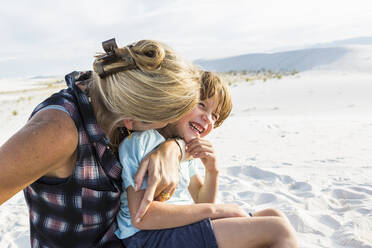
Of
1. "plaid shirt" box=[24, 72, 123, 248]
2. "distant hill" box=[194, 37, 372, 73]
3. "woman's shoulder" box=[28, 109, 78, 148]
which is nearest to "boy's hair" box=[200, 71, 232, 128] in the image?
"plaid shirt" box=[24, 72, 123, 248]

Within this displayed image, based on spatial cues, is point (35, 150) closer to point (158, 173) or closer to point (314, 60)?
point (158, 173)

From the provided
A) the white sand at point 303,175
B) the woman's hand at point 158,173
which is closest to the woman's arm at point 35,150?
the woman's hand at point 158,173

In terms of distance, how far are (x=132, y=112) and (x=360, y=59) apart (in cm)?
3772

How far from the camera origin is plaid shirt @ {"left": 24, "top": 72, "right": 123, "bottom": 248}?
1.57m

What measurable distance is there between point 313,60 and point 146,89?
4512 centimetres

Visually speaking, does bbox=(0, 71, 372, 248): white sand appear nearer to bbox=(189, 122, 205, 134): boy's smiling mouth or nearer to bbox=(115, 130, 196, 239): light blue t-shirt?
bbox=(189, 122, 205, 134): boy's smiling mouth

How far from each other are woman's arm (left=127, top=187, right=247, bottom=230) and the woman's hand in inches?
1.6

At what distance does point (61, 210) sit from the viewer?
166cm

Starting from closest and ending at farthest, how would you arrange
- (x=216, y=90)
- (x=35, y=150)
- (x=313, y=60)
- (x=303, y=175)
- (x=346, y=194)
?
(x=35, y=150) < (x=216, y=90) < (x=346, y=194) < (x=303, y=175) < (x=313, y=60)

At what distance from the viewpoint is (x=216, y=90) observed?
2.25m

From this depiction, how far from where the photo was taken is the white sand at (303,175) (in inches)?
111

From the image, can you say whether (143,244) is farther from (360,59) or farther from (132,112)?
(360,59)

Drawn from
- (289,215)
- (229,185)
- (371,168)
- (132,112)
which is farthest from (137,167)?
(371,168)

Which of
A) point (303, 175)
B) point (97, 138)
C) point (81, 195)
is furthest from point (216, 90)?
point (303, 175)
